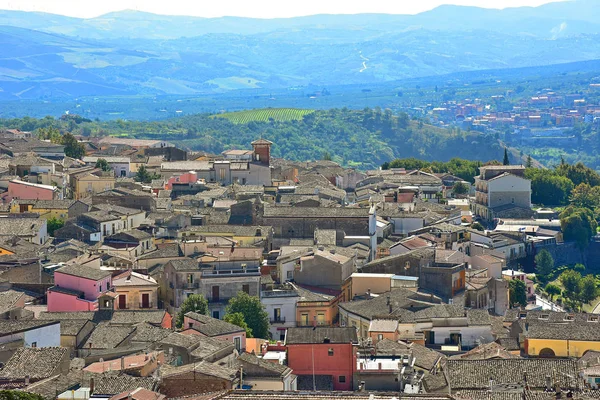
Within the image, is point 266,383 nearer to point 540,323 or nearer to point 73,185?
point 540,323

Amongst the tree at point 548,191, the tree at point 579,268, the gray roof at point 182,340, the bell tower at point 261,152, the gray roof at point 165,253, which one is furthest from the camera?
the tree at point 548,191

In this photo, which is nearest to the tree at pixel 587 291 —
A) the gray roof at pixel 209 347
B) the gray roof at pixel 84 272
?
the gray roof at pixel 84 272

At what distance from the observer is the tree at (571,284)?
57156 millimetres

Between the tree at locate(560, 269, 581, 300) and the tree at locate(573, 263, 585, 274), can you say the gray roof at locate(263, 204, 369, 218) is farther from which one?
the tree at locate(573, 263, 585, 274)

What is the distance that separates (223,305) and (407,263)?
25.0 feet

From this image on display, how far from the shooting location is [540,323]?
125 ft

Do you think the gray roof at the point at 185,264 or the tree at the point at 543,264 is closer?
the gray roof at the point at 185,264

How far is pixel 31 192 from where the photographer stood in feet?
188

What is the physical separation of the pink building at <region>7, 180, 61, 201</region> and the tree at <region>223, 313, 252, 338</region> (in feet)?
69.0

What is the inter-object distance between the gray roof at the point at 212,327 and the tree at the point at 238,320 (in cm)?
117

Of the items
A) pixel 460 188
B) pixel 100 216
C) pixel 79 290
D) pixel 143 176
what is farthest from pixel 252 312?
pixel 460 188

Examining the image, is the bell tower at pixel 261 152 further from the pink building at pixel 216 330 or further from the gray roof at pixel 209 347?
the gray roof at pixel 209 347

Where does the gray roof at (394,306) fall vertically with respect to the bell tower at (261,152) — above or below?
below

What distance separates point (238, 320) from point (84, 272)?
5.36 metres
